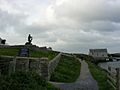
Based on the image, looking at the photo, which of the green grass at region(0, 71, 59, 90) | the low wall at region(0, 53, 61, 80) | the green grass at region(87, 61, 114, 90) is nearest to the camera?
the green grass at region(0, 71, 59, 90)

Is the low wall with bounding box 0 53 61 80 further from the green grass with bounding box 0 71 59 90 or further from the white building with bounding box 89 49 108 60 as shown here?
the white building with bounding box 89 49 108 60

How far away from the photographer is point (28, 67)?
76.0 ft

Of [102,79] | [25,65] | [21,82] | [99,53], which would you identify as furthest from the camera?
[99,53]

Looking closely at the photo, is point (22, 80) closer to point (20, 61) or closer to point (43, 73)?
point (20, 61)

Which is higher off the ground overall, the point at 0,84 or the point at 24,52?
the point at 24,52

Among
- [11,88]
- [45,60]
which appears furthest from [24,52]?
[11,88]

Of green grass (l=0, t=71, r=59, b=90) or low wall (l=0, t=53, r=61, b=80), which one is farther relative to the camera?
low wall (l=0, t=53, r=61, b=80)

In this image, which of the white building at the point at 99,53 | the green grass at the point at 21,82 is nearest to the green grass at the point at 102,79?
the green grass at the point at 21,82

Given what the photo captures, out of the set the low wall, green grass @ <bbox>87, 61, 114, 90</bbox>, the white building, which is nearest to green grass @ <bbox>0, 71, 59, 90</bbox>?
the low wall

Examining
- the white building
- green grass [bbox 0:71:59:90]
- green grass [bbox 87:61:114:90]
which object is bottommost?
green grass [bbox 87:61:114:90]

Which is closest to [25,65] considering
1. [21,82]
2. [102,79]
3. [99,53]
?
[21,82]

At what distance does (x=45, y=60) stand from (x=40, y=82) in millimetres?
6873

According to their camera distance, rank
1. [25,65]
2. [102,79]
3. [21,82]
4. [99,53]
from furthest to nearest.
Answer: [99,53]
[102,79]
[25,65]
[21,82]

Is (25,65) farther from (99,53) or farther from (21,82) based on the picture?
(99,53)
